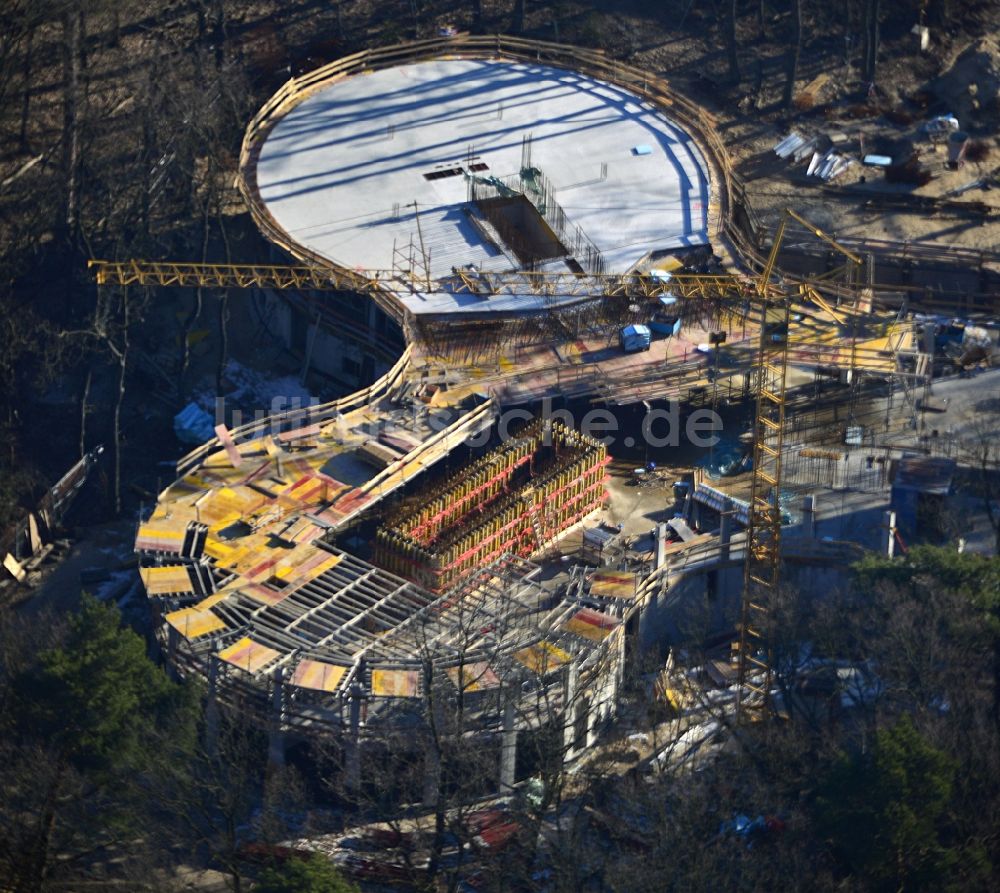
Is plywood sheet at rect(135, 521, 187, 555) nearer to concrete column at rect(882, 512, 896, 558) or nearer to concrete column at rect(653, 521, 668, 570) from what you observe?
concrete column at rect(653, 521, 668, 570)

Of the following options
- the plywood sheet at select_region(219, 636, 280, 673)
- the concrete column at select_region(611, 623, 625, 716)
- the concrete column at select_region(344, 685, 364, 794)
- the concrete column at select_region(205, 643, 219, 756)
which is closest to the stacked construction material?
the concrete column at select_region(611, 623, 625, 716)

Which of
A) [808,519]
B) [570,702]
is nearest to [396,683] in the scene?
[570,702]

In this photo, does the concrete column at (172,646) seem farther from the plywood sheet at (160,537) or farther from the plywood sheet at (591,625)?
the plywood sheet at (591,625)

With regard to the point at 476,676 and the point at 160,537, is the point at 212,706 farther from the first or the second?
the point at 476,676

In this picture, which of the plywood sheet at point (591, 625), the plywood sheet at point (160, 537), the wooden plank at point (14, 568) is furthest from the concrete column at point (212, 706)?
the wooden plank at point (14, 568)

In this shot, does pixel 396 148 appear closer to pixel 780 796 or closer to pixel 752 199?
pixel 752 199

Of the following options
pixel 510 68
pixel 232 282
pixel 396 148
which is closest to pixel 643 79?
pixel 510 68
